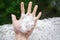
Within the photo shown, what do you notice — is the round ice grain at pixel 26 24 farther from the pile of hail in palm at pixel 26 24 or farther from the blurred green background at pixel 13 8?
the blurred green background at pixel 13 8

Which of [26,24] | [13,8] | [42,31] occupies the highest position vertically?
[26,24]

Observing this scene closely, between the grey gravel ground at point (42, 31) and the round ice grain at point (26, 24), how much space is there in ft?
3.23

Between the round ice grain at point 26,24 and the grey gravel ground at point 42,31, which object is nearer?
the round ice grain at point 26,24

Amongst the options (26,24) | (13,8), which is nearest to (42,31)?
(13,8)

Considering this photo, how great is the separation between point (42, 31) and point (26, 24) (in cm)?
110

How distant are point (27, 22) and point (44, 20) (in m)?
1.31

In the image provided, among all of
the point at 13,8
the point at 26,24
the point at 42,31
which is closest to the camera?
the point at 26,24

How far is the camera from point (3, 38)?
103 inches

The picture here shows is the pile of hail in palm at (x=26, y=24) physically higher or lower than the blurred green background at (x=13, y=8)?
higher

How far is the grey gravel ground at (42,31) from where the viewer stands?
8.58ft

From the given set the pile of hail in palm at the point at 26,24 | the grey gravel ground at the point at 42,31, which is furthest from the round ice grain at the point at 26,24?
the grey gravel ground at the point at 42,31

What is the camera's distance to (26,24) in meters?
1.61

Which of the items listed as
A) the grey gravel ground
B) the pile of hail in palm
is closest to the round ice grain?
the pile of hail in palm

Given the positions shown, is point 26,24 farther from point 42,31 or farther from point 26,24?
point 42,31
